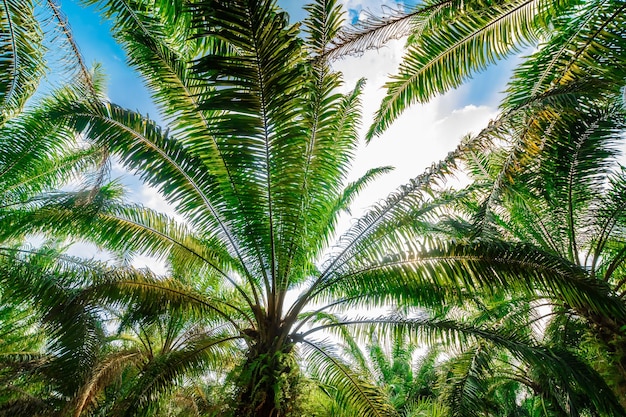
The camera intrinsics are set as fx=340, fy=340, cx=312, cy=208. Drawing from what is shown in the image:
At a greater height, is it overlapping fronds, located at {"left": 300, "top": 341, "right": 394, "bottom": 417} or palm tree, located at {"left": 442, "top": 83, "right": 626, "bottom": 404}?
palm tree, located at {"left": 442, "top": 83, "right": 626, "bottom": 404}

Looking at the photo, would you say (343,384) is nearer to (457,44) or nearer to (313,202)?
(313,202)

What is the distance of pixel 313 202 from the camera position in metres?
5.31

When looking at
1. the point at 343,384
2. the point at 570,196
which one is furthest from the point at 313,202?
the point at 570,196

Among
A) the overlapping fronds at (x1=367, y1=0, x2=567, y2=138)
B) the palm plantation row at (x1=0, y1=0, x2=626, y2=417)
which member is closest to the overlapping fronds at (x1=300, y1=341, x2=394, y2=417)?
the palm plantation row at (x1=0, y1=0, x2=626, y2=417)

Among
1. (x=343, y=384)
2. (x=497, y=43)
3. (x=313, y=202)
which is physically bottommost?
(x=343, y=384)

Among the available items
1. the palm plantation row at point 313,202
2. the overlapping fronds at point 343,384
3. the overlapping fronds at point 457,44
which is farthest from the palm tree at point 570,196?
the overlapping fronds at point 343,384

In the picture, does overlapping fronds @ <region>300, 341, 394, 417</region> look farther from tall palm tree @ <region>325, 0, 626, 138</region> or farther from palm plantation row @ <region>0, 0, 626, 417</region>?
tall palm tree @ <region>325, 0, 626, 138</region>

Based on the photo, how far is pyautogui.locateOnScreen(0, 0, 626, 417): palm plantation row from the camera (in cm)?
348

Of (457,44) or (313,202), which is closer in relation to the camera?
(457,44)

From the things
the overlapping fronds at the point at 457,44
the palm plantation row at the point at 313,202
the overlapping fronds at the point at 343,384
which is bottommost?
the overlapping fronds at the point at 343,384

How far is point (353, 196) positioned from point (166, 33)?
171 inches

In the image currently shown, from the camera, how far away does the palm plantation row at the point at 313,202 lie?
3.48m

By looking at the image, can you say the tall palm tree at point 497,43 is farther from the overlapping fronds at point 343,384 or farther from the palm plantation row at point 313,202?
the overlapping fronds at point 343,384

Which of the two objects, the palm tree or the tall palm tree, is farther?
the palm tree
